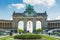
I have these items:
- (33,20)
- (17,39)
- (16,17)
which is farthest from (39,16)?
(17,39)

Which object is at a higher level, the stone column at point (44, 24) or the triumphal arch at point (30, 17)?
the triumphal arch at point (30, 17)

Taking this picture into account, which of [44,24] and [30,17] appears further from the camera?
[44,24]

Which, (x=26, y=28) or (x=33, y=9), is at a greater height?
(x=33, y=9)

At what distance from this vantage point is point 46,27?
455ft

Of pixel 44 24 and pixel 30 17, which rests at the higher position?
pixel 30 17

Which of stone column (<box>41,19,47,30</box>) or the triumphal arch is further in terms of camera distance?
stone column (<box>41,19,47,30</box>)

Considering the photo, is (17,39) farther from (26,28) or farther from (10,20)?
(10,20)

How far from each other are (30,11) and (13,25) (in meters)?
14.4

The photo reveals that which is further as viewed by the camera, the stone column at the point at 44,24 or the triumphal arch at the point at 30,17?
the stone column at the point at 44,24

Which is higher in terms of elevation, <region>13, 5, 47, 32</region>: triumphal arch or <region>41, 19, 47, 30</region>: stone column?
<region>13, 5, 47, 32</region>: triumphal arch

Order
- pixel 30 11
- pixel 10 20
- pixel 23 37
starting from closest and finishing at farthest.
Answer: pixel 23 37
pixel 30 11
pixel 10 20

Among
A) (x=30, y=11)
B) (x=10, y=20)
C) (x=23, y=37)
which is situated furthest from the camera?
→ (x=10, y=20)

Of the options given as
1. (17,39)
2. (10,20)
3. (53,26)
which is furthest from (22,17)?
→ (17,39)

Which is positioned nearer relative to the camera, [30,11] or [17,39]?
[17,39]
